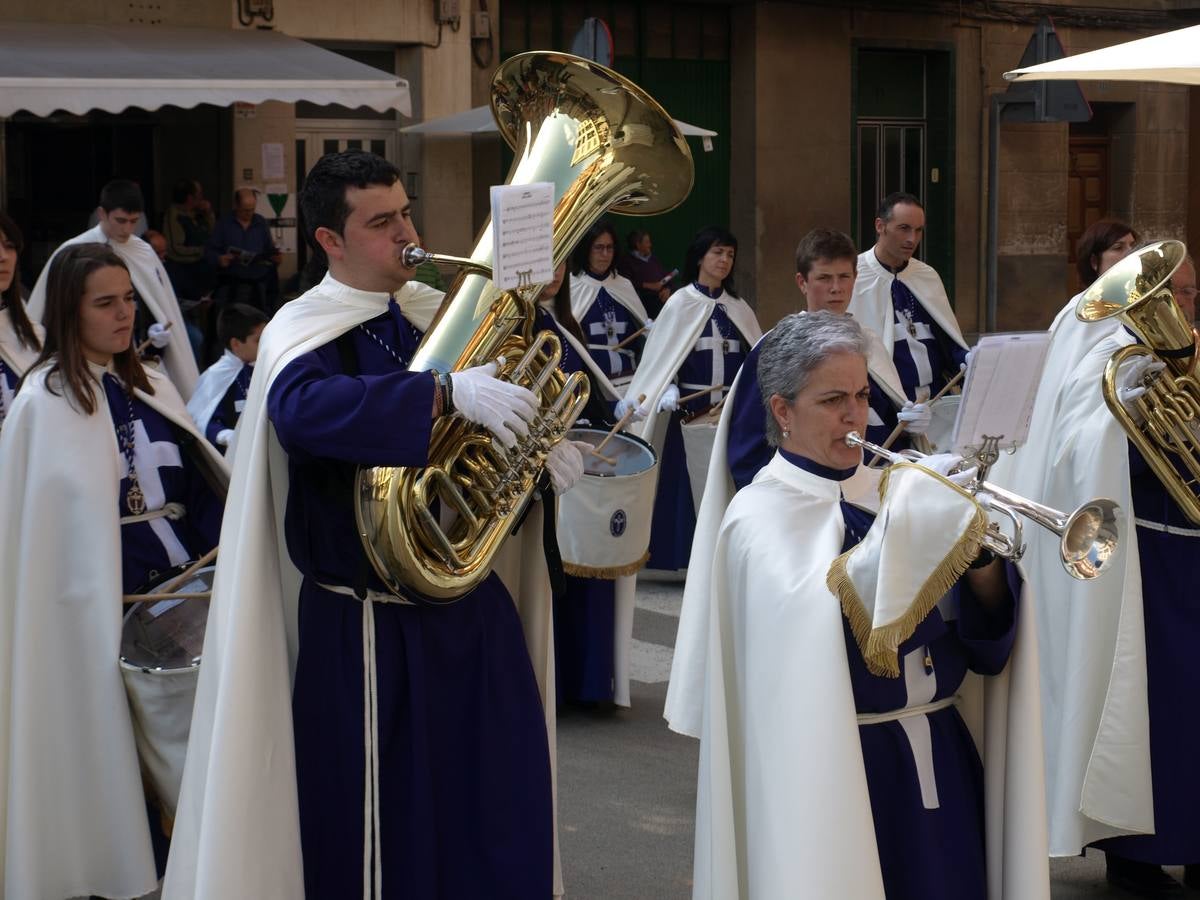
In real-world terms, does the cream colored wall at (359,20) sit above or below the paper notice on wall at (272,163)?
above

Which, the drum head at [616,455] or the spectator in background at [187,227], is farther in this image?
the spectator in background at [187,227]

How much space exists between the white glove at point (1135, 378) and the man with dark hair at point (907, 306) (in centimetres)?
249

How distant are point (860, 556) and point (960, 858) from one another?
2.23 ft

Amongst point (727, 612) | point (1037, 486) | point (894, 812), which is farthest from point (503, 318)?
point (1037, 486)

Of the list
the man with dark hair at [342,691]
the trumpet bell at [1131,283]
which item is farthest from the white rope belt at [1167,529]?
the man with dark hair at [342,691]

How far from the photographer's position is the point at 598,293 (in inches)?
414

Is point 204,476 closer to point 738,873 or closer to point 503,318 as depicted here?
point 503,318

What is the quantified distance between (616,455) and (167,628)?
2224mm

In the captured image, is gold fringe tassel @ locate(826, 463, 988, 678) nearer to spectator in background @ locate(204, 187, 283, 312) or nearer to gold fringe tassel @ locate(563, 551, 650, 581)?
gold fringe tassel @ locate(563, 551, 650, 581)

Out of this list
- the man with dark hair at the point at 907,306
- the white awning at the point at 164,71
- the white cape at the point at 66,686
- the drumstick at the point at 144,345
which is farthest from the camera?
the white awning at the point at 164,71

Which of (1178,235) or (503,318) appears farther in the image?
Answer: (1178,235)

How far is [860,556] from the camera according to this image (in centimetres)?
311

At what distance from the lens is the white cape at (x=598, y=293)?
10.4 metres

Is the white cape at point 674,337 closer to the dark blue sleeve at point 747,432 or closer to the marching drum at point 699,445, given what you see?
the marching drum at point 699,445
